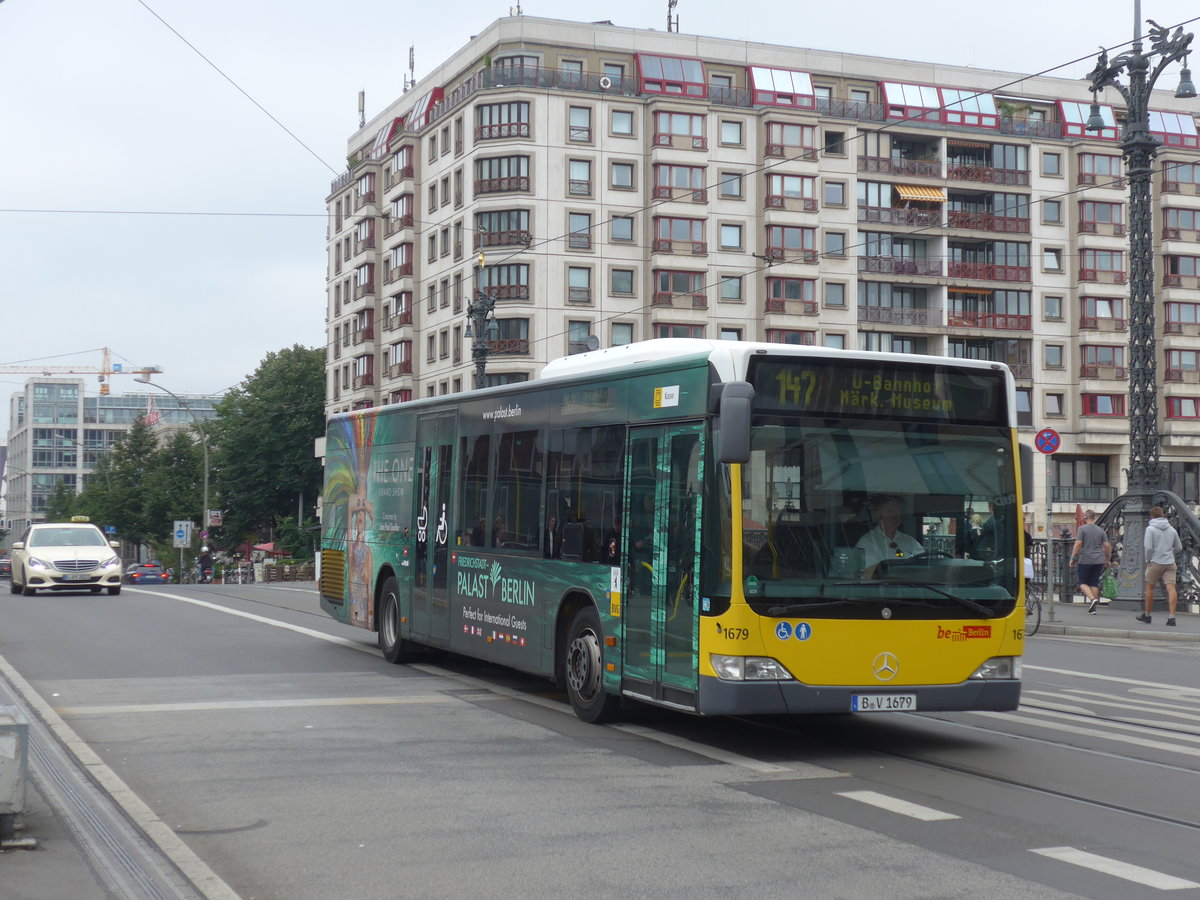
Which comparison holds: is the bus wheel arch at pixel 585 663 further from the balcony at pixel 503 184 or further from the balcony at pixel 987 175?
the balcony at pixel 987 175

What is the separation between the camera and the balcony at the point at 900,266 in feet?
240

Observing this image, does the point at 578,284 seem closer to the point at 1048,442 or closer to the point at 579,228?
the point at 579,228

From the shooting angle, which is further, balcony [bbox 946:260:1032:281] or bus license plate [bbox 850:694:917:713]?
balcony [bbox 946:260:1032:281]

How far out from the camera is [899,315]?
73.4 m

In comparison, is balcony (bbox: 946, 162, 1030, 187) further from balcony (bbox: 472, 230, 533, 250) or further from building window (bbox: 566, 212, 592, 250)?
balcony (bbox: 472, 230, 533, 250)

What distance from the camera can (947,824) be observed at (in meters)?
7.61

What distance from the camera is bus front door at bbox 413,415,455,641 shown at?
49.3ft

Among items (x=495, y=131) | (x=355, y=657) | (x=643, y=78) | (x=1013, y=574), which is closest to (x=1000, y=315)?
(x=643, y=78)

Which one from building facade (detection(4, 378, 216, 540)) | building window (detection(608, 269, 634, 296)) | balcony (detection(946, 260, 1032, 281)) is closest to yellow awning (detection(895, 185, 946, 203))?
balcony (detection(946, 260, 1032, 281))

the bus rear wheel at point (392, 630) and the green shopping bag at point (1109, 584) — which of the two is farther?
the green shopping bag at point (1109, 584)

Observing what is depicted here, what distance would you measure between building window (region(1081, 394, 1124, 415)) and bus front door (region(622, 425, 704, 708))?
68978 mm

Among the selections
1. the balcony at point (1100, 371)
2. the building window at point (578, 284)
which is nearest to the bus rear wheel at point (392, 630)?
the building window at point (578, 284)

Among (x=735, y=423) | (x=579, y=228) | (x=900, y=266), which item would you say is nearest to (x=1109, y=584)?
(x=735, y=423)

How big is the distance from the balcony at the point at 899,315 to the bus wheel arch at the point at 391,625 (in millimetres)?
58044
